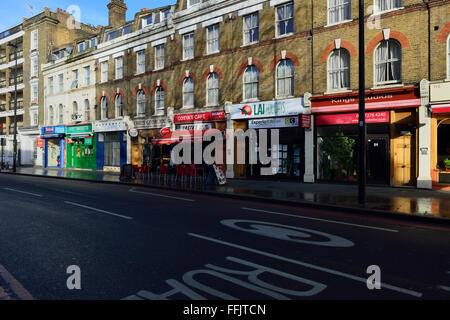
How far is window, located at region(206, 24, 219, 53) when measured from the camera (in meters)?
20.9

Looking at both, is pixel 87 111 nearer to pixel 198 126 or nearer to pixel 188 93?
pixel 188 93

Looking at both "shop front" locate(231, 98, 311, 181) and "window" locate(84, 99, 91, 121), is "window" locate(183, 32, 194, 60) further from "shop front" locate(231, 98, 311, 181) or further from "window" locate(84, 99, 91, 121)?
"window" locate(84, 99, 91, 121)

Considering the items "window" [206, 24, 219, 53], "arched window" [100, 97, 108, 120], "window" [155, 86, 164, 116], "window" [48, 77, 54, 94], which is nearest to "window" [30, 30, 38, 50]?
"window" [48, 77, 54, 94]

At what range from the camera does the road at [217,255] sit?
3.78 meters

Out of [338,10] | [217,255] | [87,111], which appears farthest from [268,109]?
[87,111]

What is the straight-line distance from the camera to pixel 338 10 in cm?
1602

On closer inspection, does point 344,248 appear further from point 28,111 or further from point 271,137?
point 28,111

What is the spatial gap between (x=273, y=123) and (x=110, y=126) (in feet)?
53.0

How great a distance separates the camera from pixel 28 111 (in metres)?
37.9

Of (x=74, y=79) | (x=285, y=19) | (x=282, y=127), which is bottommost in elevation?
(x=282, y=127)

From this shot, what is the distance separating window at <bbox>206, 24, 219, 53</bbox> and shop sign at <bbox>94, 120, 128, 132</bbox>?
33.4 feet

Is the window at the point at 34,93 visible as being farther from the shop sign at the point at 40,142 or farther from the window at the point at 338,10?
the window at the point at 338,10
